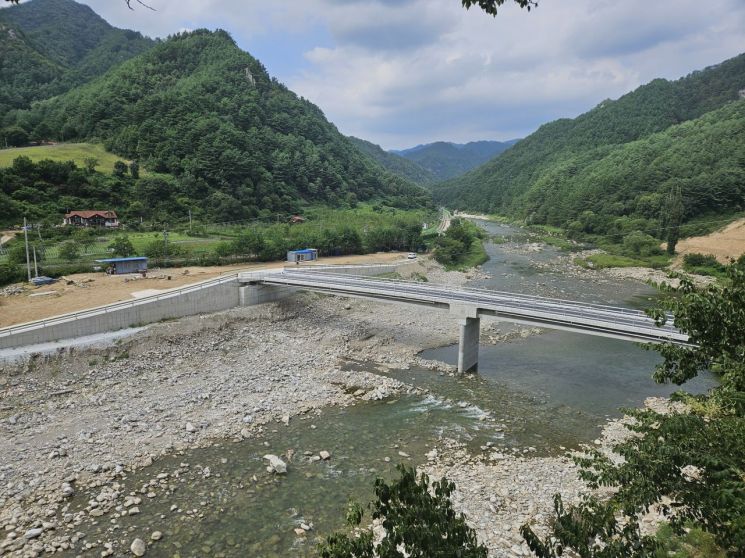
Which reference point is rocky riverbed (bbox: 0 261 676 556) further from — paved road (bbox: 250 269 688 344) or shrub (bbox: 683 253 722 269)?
shrub (bbox: 683 253 722 269)

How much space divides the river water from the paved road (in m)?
3.76

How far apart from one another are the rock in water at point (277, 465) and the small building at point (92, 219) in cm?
4579

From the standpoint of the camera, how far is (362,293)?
29844mm

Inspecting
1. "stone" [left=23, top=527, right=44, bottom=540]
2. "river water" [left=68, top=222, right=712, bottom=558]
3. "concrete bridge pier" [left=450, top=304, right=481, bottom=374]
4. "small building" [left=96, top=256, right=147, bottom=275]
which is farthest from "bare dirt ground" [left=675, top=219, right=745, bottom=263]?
"stone" [left=23, top=527, right=44, bottom=540]

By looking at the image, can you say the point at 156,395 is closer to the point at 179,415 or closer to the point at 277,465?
the point at 179,415

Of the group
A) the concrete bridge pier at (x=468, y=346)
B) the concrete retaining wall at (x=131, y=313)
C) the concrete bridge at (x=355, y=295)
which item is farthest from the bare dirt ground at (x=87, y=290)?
the concrete bridge pier at (x=468, y=346)

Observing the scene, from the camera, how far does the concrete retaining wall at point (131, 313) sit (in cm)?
2297

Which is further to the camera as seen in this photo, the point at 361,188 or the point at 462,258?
the point at 361,188

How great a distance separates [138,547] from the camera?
40.3ft

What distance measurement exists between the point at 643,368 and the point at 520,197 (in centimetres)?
13586

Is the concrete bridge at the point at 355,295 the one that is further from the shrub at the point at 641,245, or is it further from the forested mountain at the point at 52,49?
the forested mountain at the point at 52,49

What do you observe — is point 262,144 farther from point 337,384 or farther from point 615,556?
point 615,556

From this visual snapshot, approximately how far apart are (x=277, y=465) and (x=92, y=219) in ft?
155

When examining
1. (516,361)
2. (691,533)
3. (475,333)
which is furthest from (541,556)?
(516,361)
